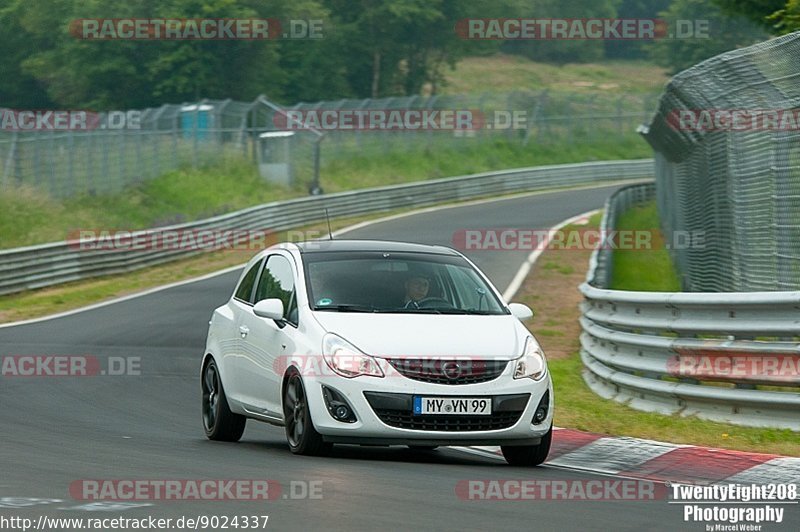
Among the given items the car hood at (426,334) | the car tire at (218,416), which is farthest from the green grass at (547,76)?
the car hood at (426,334)

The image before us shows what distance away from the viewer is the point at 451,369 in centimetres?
953

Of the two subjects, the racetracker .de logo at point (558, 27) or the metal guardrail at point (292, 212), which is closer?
the metal guardrail at point (292, 212)

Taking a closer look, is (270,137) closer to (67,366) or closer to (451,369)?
(67,366)

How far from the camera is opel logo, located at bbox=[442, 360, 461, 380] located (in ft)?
31.2

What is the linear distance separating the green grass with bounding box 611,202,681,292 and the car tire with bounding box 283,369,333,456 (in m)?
12.1

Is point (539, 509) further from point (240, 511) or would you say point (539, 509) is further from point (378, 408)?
point (378, 408)

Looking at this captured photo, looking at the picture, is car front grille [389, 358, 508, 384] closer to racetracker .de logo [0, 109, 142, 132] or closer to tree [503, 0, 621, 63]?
racetracker .de logo [0, 109, 142, 132]

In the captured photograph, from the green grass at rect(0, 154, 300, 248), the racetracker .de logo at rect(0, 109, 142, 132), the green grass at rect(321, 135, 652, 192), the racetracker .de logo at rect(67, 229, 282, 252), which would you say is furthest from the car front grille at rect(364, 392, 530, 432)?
the green grass at rect(321, 135, 652, 192)

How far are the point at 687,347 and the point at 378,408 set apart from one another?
11.0ft

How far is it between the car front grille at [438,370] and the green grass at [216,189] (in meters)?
24.4

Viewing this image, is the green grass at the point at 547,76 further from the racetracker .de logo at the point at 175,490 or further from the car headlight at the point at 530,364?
the racetracker .de logo at the point at 175,490

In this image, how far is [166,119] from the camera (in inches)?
1662

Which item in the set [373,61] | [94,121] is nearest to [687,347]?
[94,121]

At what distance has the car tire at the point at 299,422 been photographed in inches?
379
